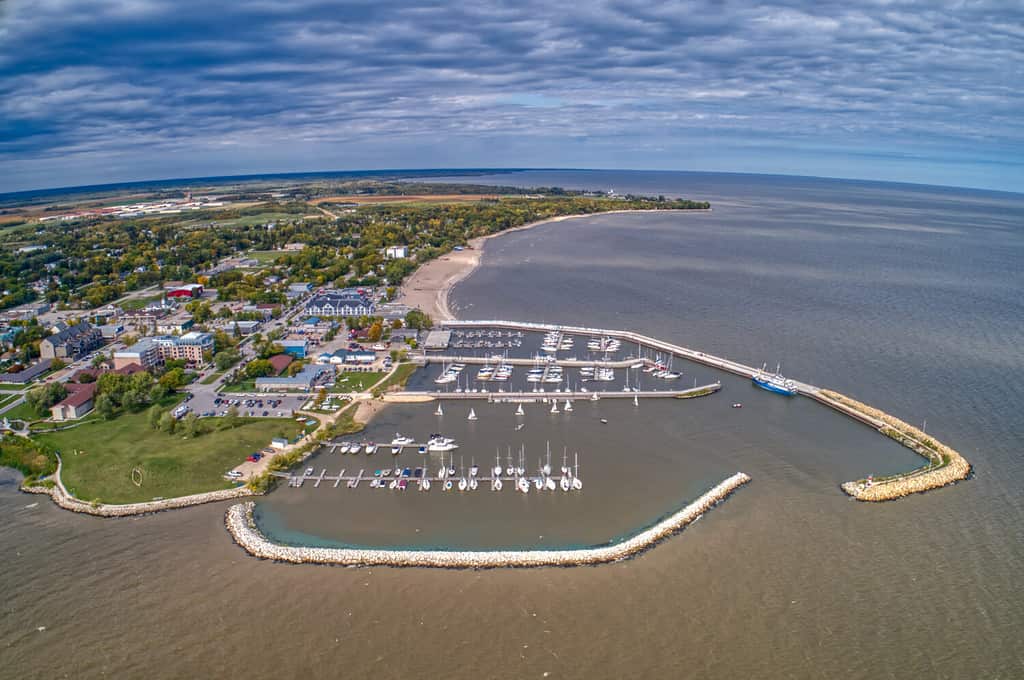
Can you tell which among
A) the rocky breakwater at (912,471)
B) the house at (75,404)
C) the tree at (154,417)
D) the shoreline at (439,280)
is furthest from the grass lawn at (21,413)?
the rocky breakwater at (912,471)

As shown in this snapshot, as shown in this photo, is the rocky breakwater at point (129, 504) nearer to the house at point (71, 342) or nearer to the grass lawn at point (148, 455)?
the grass lawn at point (148, 455)

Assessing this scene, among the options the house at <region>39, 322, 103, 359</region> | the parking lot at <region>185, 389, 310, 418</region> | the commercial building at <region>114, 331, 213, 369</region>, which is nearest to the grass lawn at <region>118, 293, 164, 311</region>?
the house at <region>39, 322, 103, 359</region>

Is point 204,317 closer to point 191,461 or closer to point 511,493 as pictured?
point 191,461

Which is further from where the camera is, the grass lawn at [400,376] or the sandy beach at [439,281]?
the sandy beach at [439,281]

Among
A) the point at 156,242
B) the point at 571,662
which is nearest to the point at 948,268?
the point at 571,662

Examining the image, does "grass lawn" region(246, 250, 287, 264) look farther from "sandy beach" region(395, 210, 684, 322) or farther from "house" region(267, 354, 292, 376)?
"house" region(267, 354, 292, 376)
